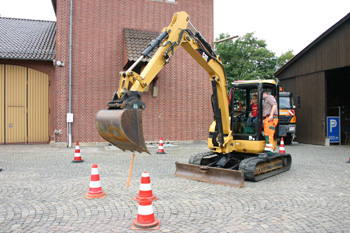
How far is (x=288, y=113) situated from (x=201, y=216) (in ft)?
44.1

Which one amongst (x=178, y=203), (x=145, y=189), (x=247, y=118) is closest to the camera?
(x=145, y=189)

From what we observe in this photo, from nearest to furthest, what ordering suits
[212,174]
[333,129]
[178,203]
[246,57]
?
[178,203]
[212,174]
[333,129]
[246,57]

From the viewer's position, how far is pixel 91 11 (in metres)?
16.4

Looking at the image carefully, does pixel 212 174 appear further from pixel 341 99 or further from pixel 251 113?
pixel 341 99

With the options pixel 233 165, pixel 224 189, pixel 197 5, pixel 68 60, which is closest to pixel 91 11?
pixel 68 60

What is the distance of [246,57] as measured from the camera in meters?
35.1

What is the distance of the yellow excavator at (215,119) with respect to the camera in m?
5.39

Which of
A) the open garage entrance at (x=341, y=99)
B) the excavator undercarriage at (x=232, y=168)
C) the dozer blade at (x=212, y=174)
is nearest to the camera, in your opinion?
the dozer blade at (x=212, y=174)

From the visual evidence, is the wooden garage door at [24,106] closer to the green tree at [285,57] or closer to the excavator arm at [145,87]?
the excavator arm at [145,87]

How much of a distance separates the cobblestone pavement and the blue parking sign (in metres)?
9.54

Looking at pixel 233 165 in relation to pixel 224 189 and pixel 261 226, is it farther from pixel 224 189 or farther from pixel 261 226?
pixel 261 226

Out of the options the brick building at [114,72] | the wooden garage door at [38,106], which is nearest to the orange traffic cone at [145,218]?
the brick building at [114,72]

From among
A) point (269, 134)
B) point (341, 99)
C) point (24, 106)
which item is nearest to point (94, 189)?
point (269, 134)

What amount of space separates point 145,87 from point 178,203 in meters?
2.29
